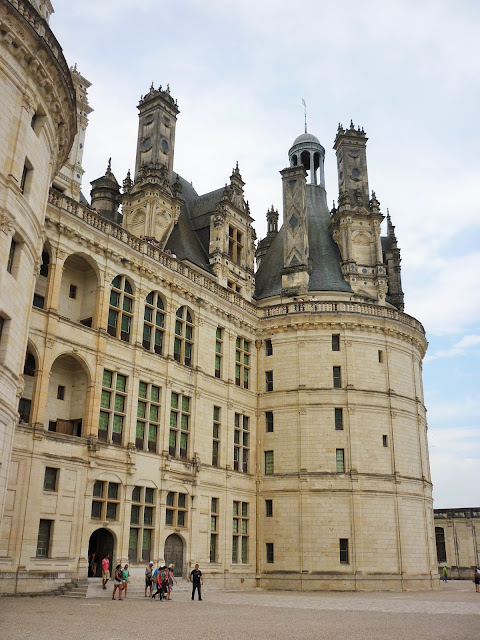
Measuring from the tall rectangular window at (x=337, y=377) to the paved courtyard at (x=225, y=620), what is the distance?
51.5 ft

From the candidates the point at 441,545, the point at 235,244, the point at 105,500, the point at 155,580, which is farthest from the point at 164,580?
the point at 441,545

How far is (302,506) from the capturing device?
3509cm

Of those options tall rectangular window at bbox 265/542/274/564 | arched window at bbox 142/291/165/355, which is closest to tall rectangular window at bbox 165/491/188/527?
arched window at bbox 142/291/165/355

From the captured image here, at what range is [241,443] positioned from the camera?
3584 centimetres

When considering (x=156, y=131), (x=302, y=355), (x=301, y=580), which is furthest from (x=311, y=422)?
(x=156, y=131)

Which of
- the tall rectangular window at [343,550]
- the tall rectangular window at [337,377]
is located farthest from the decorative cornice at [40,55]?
the tall rectangular window at [343,550]

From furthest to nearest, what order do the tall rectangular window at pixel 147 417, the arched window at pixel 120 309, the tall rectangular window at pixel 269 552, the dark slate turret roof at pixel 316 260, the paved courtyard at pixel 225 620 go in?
the dark slate turret roof at pixel 316 260, the tall rectangular window at pixel 269 552, the tall rectangular window at pixel 147 417, the arched window at pixel 120 309, the paved courtyard at pixel 225 620

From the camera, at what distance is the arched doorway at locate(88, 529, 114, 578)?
26328 millimetres

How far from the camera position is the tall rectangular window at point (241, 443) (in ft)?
117

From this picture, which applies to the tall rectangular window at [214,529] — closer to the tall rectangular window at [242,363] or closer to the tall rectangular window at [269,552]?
the tall rectangular window at [269,552]

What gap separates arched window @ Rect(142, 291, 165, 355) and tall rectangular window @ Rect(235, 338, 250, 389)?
6.89 meters

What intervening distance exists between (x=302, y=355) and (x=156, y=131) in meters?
15.5

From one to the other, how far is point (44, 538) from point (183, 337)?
40.3ft

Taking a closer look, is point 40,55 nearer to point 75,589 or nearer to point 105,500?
point 105,500
